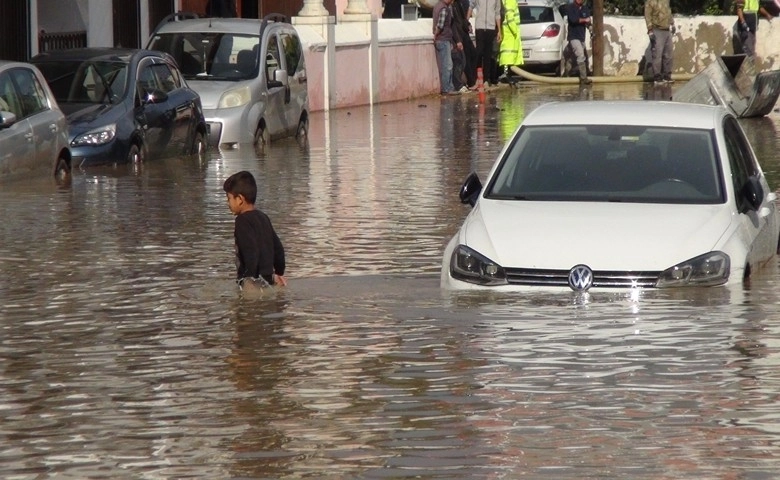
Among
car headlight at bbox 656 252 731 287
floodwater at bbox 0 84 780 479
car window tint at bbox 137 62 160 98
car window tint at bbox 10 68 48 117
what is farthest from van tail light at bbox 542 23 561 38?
car headlight at bbox 656 252 731 287

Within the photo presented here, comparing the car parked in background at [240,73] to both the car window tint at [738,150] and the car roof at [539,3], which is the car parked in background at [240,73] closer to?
the car window tint at [738,150]

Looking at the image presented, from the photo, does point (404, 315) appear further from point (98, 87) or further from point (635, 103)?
point (98, 87)

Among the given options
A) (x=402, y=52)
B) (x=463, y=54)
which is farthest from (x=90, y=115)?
(x=463, y=54)

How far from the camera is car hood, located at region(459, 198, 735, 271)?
9.77 meters

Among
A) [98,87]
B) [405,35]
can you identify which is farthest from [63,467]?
[405,35]

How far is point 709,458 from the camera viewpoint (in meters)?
6.79

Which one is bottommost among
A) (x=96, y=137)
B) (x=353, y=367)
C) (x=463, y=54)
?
(x=353, y=367)

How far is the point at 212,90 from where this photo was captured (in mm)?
24250

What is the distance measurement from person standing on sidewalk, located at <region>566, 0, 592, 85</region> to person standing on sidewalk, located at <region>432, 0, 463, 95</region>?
3.53 m

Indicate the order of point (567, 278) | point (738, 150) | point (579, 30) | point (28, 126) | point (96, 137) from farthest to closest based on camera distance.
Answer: point (579, 30) < point (96, 137) < point (28, 126) < point (738, 150) < point (567, 278)

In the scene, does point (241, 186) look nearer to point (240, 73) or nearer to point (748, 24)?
point (240, 73)

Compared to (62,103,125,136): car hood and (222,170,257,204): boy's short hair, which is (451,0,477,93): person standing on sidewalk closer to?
(62,103,125,136): car hood

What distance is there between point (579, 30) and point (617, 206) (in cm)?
3108

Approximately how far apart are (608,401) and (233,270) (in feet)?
17.0
